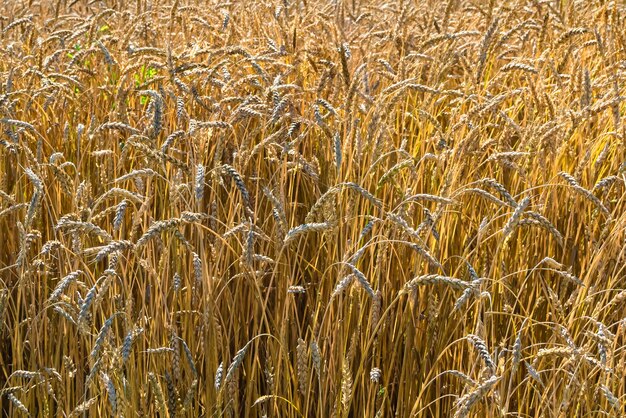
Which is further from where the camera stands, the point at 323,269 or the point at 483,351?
the point at 323,269

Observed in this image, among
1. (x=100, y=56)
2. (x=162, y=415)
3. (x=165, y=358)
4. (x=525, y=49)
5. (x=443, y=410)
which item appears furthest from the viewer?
(x=525, y=49)

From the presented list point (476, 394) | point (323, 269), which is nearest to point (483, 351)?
point (476, 394)

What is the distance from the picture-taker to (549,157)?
97.0 inches

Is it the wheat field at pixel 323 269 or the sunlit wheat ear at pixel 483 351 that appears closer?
the sunlit wheat ear at pixel 483 351

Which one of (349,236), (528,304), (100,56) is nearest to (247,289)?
(349,236)

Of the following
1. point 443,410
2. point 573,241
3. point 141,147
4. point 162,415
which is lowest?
point 443,410

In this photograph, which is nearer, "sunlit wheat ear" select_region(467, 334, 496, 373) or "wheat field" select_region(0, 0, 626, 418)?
"sunlit wheat ear" select_region(467, 334, 496, 373)

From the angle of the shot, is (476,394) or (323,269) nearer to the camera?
(476,394)

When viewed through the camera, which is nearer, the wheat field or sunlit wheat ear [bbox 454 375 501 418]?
sunlit wheat ear [bbox 454 375 501 418]

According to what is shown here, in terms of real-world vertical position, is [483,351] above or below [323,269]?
above

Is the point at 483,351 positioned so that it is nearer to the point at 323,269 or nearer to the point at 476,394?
the point at 476,394

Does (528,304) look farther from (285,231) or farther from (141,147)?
(141,147)

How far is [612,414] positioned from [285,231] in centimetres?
74

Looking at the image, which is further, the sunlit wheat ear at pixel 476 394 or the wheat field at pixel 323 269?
the wheat field at pixel 323 269
